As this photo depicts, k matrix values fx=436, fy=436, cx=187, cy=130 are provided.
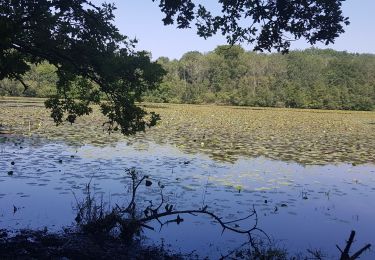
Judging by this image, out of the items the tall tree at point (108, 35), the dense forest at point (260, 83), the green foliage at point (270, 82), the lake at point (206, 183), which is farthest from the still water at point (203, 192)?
the green foliage at point (270, 82)

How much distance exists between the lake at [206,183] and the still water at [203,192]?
0.03 meters

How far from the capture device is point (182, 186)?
13.3m

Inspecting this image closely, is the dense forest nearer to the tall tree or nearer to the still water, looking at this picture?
the still water

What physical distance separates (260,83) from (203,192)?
100m

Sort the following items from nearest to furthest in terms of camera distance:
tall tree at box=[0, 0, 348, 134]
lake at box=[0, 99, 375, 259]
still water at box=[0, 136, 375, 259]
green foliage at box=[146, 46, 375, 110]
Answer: tall tree at box=[0, 0, 348, 134], still water at box=[0, 136, 375, 259], lake at box=[0, 99, 375, 259], green foliage at box=[146, 46, 375, 110]

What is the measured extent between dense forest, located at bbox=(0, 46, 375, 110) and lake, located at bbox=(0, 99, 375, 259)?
58863 millimetres

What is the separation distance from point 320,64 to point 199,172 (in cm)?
13105

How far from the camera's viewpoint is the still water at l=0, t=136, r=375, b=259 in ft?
30.6

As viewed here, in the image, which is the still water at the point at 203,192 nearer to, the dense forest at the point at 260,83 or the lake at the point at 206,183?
the lake at the point at 206,183

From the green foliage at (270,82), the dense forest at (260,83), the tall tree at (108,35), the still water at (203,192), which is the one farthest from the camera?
the green foliage at (270,82)

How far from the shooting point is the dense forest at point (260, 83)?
3693 inches

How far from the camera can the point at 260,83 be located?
362ft

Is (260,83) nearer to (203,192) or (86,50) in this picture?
(203,192)

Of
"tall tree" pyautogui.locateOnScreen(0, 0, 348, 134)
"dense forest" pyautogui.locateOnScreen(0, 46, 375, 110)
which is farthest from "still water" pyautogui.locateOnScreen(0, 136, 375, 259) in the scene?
"dense forest" pyautogui.locateOnScreen(0, 46, 375, 110)
